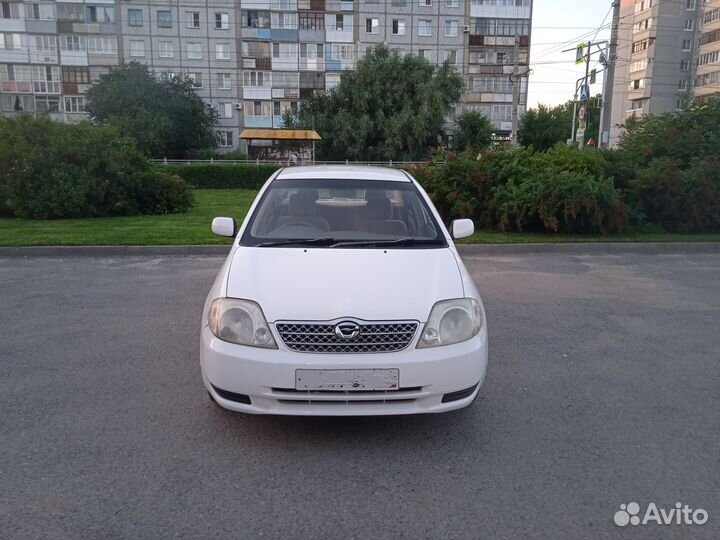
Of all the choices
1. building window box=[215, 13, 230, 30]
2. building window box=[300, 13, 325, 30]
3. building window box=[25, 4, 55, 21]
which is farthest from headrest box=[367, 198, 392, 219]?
building window box=[25, 4, 55, 21]

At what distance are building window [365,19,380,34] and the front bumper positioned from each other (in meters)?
57.1

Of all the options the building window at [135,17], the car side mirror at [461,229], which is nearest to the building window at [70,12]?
the building window at [135,17]

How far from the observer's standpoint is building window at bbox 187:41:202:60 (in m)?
55.5

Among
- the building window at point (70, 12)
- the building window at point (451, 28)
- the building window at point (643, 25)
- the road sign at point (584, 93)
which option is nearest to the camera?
the road sign at point (584, 93)

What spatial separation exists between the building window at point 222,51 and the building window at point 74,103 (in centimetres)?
1318

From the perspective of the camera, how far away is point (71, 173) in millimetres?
14695

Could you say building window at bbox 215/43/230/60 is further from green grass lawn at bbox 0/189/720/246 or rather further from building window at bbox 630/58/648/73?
building window at bbox 630/58/648/73

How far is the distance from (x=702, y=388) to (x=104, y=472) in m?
4.26

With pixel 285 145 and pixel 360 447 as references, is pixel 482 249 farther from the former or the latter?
pixel 285 145

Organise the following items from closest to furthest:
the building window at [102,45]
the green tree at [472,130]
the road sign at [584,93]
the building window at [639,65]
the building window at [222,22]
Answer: the road sign at [584,93], the green tree at [472,130], the building window at [102,45], the building window at [222,22], the building window at [639,65]

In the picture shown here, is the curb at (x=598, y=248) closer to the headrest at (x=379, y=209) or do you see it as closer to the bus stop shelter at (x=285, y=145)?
the headrest at (x=379, y=209)

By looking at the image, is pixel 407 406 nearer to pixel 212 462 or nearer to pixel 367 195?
pixel 212 462

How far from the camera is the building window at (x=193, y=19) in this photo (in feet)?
181

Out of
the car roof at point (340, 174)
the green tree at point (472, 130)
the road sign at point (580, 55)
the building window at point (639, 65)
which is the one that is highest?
the building window at point (639, 65)
